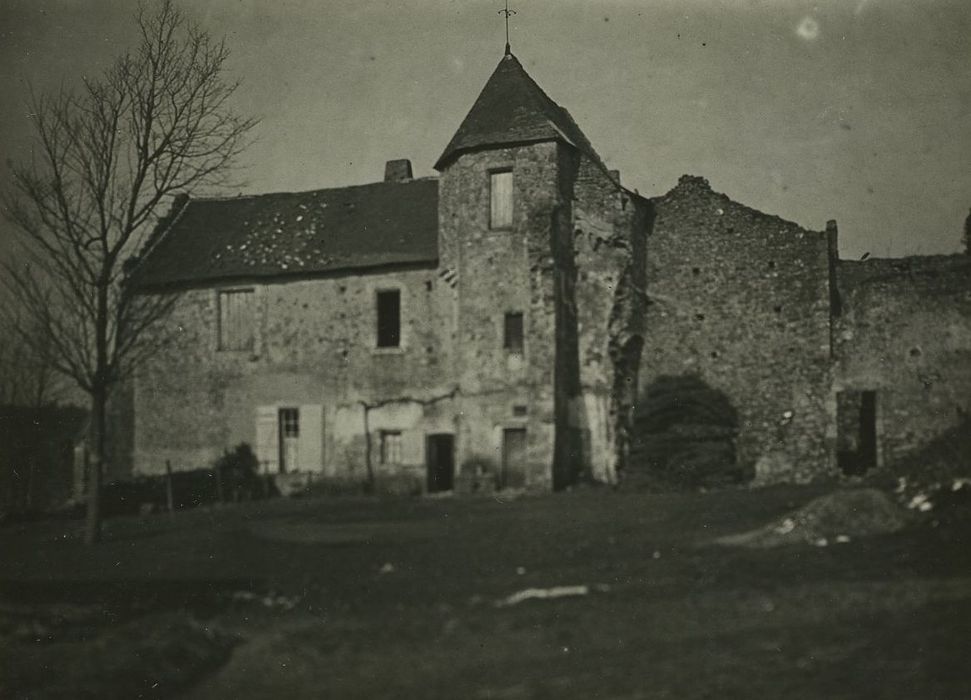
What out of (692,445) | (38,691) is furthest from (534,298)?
(38,691)

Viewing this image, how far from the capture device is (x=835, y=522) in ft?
33.7

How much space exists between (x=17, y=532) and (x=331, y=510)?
429 cm

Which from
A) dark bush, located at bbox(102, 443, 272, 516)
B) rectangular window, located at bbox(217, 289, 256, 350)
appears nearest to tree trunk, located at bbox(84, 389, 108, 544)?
dark bush, located at bbox(102, 443, 272, 516)

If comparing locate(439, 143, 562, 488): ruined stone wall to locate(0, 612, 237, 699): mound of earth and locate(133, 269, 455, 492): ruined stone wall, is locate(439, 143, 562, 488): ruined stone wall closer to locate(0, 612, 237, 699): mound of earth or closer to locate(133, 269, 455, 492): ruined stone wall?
locate(133, 269, 455, 492): ruined stone wall

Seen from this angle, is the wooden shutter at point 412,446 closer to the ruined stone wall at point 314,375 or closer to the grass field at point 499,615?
the ruined stone wall at point 314,375

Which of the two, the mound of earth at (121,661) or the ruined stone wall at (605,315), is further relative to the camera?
the ruined stone wall at (605,315)

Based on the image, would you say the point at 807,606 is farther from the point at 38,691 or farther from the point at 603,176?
the point at 603,176

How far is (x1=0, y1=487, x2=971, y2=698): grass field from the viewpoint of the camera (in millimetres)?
8305

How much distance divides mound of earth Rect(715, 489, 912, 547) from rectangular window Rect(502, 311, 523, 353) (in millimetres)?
7978

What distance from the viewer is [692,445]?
18.4 metres

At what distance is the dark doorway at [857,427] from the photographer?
60.3 ft

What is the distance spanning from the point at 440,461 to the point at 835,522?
376 inches

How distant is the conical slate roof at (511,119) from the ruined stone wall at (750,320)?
2535 millimetres

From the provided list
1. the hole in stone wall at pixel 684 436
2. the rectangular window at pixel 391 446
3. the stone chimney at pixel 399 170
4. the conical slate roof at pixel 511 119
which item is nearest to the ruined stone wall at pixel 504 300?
the conical slate roof at pixel 511 119
